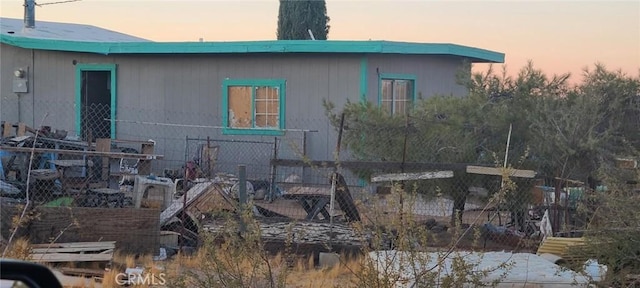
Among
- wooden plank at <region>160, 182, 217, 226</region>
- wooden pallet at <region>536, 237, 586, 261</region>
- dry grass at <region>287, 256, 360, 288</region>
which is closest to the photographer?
dry grass at <region>287, 256, 360, 288</region>

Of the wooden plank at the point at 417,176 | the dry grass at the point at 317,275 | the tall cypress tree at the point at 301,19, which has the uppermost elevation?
the tall cypress tree at the point at 301,19

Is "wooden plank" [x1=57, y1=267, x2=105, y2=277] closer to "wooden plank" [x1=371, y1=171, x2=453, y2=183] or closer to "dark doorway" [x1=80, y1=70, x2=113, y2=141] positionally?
"wooden plank" [x1=371, y1=171, x2=453, y2=183]

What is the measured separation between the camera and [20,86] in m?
18.1

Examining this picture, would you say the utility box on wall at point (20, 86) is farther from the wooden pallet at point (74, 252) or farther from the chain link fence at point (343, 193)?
the wooden pallet at point (74, 252)

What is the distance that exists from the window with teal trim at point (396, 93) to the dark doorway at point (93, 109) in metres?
6.00

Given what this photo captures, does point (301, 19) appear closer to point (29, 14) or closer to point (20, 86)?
point (29, 14)

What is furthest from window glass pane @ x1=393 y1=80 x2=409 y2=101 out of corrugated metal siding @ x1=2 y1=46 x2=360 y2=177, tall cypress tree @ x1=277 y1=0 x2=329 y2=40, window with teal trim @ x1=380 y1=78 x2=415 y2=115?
tall cypress tree @ x1=277 y1=0 x2=329 y2=40

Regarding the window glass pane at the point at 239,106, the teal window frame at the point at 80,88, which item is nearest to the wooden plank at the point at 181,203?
the window glass pane at the point at 239,106

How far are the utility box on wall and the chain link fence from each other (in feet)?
11.2

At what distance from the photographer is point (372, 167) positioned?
925 cm

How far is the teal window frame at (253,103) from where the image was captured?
1609 cm

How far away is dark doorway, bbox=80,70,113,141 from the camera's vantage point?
17.8 meters

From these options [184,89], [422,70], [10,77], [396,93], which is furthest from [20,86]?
[422,70]

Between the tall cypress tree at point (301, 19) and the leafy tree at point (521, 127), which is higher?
the tall cypress tree at point (301, 19)
